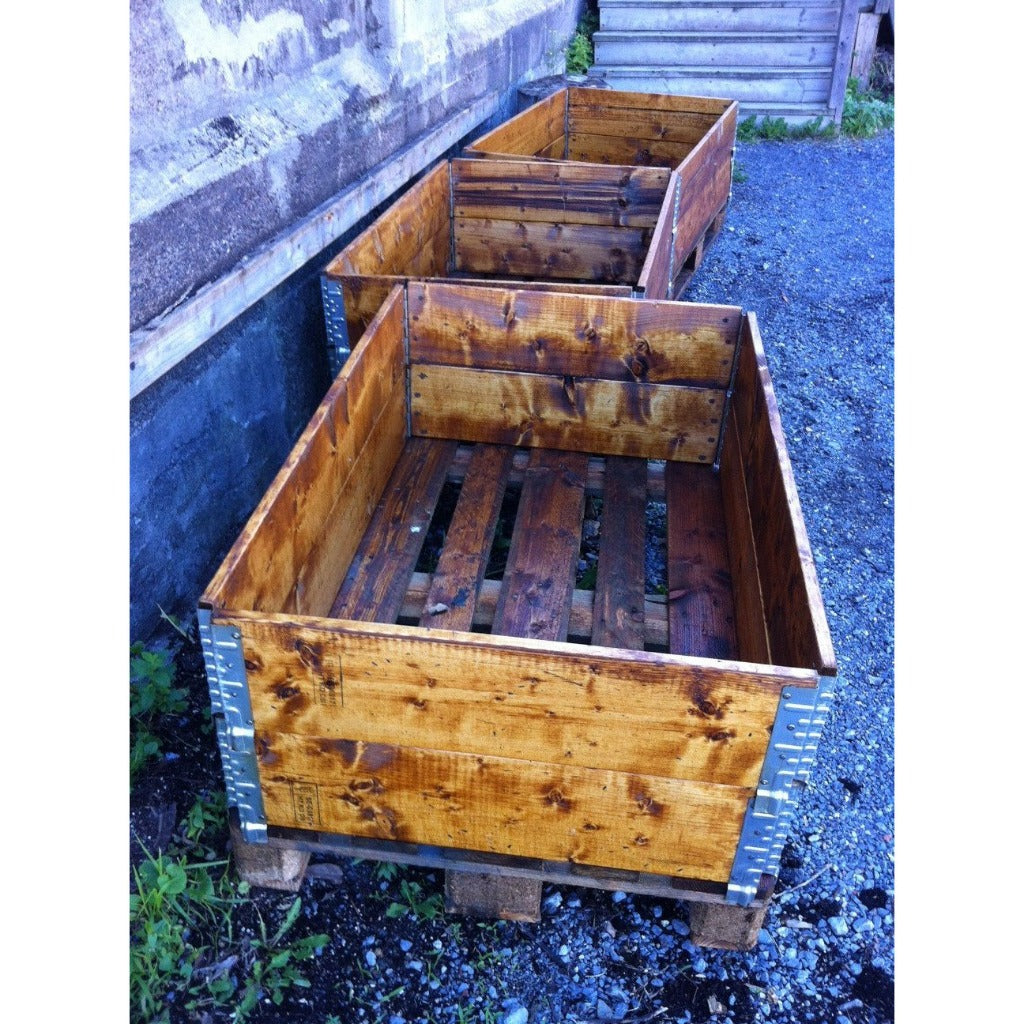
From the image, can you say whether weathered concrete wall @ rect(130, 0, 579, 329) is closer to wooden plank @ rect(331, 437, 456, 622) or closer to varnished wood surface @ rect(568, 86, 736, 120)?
wooden plank @ rect(331, 437, 456, 622)

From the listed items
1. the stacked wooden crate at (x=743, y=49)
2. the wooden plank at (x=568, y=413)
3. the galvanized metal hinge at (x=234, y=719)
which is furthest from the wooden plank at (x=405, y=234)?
the stacked wooden crate at (x=743, y=49)

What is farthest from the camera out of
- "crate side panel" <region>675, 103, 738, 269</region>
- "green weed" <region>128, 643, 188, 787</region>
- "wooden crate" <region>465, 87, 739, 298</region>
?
"wooden crate" <region>465, 87, 739, 298</region>

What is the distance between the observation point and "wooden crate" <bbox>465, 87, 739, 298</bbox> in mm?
5785

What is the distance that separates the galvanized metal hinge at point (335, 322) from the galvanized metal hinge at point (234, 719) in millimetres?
1699

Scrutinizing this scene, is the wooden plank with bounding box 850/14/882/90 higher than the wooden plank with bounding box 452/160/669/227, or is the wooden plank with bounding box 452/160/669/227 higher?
the wooden plank with bounding box 850/14/882/90

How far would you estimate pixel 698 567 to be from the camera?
9.99 feet

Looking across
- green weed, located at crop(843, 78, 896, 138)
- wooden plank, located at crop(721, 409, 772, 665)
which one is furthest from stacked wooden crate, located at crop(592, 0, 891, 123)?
wooden plank, located at crop(721, 409, 772, 665)

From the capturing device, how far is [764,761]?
194 cm

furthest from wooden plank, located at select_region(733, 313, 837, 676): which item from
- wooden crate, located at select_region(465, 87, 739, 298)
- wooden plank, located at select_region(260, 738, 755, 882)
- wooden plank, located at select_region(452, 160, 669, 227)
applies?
wooden crate, located at select_region(465, 87, 739, 298)

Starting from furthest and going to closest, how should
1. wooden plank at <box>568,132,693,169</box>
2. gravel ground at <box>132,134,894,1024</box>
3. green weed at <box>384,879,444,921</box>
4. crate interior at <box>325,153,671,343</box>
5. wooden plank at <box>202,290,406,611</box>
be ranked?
wooden plank at <box>568,132,693,169</box>
crate interior at <box>325,153,671,343</box>
green weed at <box>384,879,444,921</box>
gravel ground at <box>132,134,894,1024</box>
wooden plank at <box>202,290,406,611</box>

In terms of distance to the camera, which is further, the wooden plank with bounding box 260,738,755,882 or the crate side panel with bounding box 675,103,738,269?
the crate side panel with bounding box 675,103,738,269

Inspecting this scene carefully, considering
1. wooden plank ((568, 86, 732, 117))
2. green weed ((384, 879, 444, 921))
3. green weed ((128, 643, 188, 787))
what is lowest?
green weed ((384, 879, 444, 921))

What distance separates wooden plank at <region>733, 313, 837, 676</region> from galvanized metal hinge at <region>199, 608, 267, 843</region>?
122 cm

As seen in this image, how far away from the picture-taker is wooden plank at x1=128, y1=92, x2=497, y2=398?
2.69 m
